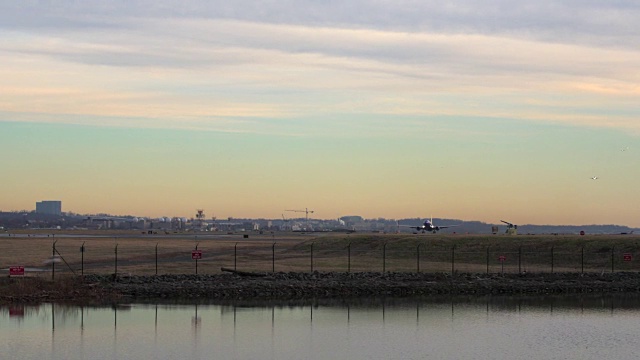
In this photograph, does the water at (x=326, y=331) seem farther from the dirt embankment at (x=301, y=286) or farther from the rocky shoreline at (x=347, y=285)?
the rocky shoreline at (x=347, y=285)

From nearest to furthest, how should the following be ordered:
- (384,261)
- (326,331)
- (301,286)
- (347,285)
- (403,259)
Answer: (326,331)
(301,286)
(347,285)
(384,261)
(403,259)

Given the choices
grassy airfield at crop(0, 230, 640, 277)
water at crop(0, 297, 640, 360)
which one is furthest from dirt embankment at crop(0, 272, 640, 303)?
grassy airfield at crop(0, 230, 640, 277)

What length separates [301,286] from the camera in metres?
58.2

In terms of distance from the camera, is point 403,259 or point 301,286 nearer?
point 301,286

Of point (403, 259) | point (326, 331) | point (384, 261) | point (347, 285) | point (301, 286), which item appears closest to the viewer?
point (326, 331)

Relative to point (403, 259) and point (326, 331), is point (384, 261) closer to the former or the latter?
point (403, 259)

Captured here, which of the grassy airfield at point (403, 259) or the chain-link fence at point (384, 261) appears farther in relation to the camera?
the grassy airfield at point (403, 259)

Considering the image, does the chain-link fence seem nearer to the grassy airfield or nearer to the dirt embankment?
the grassy airfield

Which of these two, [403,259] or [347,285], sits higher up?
[403,259]

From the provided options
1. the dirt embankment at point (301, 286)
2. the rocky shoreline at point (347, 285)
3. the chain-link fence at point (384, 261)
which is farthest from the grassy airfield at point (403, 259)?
the dirt embankment at point (301, 286)

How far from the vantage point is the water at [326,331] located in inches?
1330

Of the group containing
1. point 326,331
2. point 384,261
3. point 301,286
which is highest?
point 384,261

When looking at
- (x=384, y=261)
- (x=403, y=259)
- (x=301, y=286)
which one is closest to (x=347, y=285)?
(x=301, y=286)

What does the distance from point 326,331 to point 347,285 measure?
19.6m
